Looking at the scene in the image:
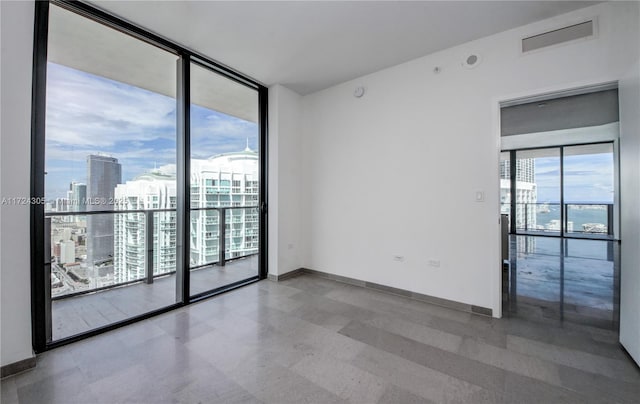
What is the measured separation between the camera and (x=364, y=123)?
3566mm

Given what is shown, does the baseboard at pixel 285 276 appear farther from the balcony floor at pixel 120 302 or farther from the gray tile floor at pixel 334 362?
the gray tile floor at pixel 334 362

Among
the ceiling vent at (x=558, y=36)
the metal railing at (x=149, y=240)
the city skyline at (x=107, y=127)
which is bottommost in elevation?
the metal railing at (x=149, y=240)

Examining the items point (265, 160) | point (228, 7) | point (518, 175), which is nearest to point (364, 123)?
point (265, 160)

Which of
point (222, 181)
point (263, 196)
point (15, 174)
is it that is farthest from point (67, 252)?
point (263, 196)

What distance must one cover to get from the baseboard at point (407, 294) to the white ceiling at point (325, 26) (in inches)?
112

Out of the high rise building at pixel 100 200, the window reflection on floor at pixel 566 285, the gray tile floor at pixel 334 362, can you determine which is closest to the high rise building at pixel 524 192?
the window reflection on floor at pixel 566 285

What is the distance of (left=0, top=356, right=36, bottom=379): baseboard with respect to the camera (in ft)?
5.68

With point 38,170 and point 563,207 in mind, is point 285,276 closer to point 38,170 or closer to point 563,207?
point 38,170

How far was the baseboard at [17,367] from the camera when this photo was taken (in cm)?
173

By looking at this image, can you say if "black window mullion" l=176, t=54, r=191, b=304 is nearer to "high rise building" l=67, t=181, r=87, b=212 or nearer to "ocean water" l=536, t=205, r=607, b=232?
"high rise building" l=67, t=181, r=87, b=212

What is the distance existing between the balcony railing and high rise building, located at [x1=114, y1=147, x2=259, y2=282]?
735 centimetres

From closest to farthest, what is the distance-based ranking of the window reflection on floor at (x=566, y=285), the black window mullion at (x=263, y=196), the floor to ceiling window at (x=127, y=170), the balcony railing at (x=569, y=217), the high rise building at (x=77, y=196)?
1. the floor to ceiling window at (x=127, y=170)
2. the high rise building at (x=77, y=196)
3. the window reflection on floor at (x=566, y=285)
4. the black window mullion at (x=263, y=196)
5. the balcony railing at (x=569, y=217)

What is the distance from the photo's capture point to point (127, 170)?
2.70 metres

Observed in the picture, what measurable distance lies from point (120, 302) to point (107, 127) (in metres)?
1.91
